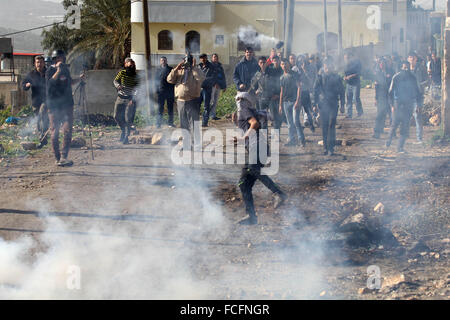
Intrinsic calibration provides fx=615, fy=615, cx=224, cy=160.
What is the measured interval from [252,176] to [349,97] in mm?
9465

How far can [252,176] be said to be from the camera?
299 inches

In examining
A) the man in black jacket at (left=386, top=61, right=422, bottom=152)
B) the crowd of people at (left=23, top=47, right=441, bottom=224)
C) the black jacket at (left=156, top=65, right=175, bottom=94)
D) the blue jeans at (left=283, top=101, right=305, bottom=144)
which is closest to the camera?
the crowd of people at (left=23, top=47, right=441, bottom=224)

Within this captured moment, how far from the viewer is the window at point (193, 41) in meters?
40.3

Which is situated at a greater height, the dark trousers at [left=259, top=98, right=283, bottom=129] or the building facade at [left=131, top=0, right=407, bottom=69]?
the building facade at [left=131, top=0, right=407, bottom=69]

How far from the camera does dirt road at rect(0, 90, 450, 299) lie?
562 centimetres

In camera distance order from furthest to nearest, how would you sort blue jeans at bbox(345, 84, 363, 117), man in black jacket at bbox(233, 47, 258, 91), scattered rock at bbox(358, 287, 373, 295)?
blue jeans at bbox(345, 84, 363, 117) → man in black jacket at bbox(233, 47, 258, 91) → scattered rock at bbox(358, 287, 373, 295)

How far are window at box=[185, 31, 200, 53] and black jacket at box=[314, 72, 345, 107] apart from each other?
1177 inches

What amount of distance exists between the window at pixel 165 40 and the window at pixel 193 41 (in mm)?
1077

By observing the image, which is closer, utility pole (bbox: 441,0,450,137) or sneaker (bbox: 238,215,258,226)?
sneaker (bbox: 238,215,258,226)

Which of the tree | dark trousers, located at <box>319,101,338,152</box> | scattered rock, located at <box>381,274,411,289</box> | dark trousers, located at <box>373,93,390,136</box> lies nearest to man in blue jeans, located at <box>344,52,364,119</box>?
dark trousers, located at <box>373,93,390,136</box>

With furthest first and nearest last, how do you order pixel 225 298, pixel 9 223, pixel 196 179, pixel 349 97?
pixel 349 97 → pixel 196 179 → pixel 9 223 → pixel 225 298

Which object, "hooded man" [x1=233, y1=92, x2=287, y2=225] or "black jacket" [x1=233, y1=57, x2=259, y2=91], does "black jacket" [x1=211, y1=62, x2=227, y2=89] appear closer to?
"black jacket" [x1=233, y1=57, x2=259, y2=91]
